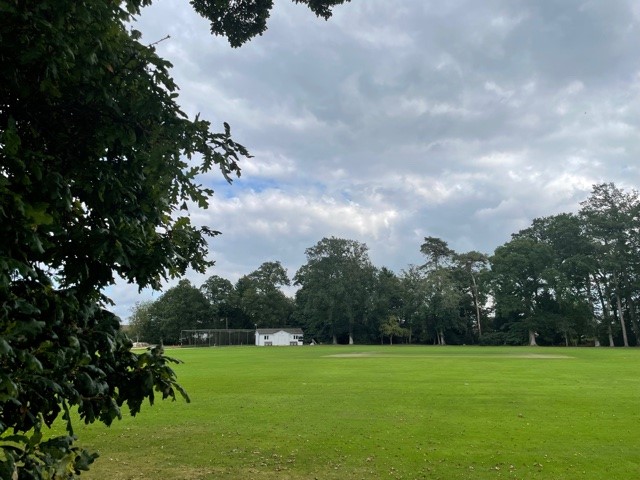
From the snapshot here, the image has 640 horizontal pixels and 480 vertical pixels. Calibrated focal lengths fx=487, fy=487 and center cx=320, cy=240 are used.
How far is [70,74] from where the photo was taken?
3.14 meters

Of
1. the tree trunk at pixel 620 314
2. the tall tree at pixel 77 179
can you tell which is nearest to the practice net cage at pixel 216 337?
the tree trunk at pixel 620 314

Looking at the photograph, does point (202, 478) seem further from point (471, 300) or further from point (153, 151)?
point (471, 300)

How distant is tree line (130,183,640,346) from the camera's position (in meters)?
66.4

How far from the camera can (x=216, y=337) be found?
91688 mm

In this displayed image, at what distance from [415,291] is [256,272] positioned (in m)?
41.9

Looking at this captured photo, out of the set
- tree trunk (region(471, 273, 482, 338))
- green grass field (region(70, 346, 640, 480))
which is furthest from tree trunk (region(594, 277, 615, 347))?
green grass field (region(70, 346, 640, 480))

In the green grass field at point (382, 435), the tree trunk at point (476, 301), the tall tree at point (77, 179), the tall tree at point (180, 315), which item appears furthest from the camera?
the tall tree at point (180, 315)

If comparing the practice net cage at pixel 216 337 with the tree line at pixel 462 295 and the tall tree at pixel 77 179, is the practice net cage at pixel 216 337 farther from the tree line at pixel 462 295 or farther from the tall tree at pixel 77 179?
the tall tree at pixel 77 179

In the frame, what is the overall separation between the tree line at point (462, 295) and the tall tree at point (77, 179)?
7026 cm

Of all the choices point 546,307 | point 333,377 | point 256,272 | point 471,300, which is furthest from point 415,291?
point 333,377

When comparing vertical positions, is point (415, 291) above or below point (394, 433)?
above

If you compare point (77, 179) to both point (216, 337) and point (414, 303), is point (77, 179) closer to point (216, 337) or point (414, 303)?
point (414, 303)

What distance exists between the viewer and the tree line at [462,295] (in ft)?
218

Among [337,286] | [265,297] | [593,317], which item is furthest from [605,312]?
[265,297]
